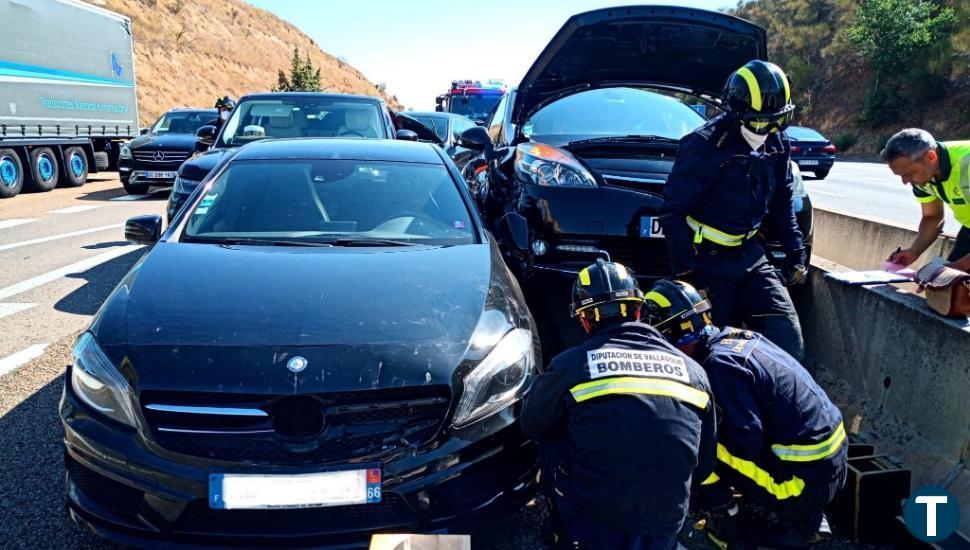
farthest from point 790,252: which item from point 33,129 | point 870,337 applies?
point 33,129

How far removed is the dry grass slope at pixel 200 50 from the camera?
42.7 meters

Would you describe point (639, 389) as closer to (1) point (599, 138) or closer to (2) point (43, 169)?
(1) point (599, 138)

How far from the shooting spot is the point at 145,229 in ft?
12.4

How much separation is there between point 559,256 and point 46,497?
2852 millimetres

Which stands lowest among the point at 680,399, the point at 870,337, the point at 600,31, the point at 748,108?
the point at 870,337

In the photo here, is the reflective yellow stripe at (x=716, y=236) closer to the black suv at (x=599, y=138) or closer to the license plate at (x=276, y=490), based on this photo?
the black suv at (x=599, y=138)

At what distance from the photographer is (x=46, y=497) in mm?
3104

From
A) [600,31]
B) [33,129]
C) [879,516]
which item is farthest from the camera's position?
[33,129]

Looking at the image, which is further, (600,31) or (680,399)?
(600,31)

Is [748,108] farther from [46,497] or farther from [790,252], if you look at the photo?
[46,497]

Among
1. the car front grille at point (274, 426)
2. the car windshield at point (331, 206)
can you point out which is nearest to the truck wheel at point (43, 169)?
the car windshield at point (331, 206)

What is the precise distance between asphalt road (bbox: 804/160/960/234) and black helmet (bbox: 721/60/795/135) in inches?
225

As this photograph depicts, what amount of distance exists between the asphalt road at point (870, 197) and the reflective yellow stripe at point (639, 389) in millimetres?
7268

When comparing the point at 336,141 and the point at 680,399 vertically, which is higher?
the point at 336,141
